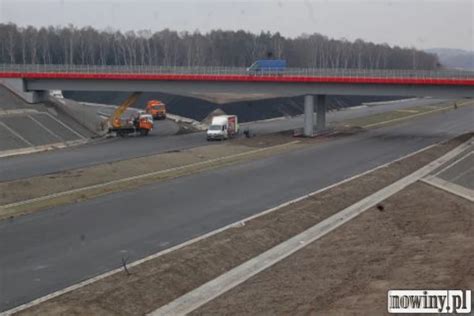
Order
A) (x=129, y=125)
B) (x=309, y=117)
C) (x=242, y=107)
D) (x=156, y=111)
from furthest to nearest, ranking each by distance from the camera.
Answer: (x=242, y=107), (x=156, y=111), (x=129, y=125), (x=309, y=117)

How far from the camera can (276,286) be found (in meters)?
21.7

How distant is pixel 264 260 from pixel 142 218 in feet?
29.8

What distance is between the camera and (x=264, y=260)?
1009 inches

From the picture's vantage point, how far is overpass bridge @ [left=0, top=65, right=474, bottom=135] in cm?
6912

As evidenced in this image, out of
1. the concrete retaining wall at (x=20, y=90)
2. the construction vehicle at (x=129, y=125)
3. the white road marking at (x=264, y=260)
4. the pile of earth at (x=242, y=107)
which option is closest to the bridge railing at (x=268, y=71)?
the concrete retaining wall at (x=20, y=90)

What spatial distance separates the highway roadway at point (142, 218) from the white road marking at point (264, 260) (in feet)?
13.2

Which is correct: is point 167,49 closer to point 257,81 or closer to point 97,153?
point 257,81

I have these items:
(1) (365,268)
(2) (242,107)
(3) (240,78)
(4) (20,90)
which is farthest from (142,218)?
(2) (242,107)

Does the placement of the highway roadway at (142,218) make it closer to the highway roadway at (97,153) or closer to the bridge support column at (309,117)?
the highway roadway at (97,153)

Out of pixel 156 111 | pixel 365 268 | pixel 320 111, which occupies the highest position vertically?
pixel 320 111

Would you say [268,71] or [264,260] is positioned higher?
[268,71]

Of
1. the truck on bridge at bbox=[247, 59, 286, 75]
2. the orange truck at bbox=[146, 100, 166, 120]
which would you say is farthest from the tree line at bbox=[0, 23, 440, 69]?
the truck on bridge at bbox=[247, 59, 286, 75]

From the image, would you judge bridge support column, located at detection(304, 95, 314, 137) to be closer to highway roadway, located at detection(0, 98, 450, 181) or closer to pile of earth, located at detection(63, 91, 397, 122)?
highway roadway, located at detection(0, 98, 450, 181)

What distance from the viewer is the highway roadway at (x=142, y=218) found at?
23797 mm
